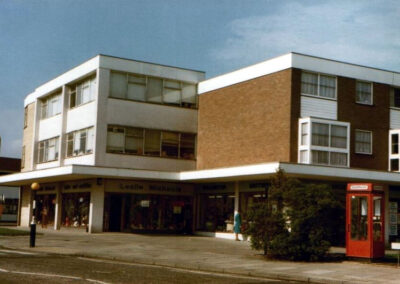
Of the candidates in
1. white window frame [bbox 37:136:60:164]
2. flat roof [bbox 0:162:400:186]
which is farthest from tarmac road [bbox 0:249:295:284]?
white window frame [bbox 37:136:60:164]

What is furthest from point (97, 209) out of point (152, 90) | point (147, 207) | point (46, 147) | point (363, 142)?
point (363, 142)

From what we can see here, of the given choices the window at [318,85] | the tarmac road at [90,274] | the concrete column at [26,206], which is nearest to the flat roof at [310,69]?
the window at [318,85]

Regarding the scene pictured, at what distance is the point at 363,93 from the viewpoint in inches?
1321

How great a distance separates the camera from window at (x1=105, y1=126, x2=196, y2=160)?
36.6 m

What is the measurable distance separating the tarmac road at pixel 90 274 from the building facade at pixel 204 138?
13.6m

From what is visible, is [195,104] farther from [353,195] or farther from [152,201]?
[353,195]

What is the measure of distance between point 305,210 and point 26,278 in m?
10.7

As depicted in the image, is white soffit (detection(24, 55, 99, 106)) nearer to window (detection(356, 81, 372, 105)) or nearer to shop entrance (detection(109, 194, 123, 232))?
shop entrance (detection(109, 194, 123, 232))

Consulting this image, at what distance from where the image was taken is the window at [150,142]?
36.6 m

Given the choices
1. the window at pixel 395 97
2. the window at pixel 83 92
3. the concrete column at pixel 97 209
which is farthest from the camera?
the window at pixel 83 92

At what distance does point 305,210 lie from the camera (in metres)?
20.5

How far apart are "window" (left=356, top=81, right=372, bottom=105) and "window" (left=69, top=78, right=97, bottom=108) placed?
15.5m

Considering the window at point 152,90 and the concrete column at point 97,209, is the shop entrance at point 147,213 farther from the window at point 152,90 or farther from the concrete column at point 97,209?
the window at point 152,90

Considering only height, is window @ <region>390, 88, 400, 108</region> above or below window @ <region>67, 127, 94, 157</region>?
above
